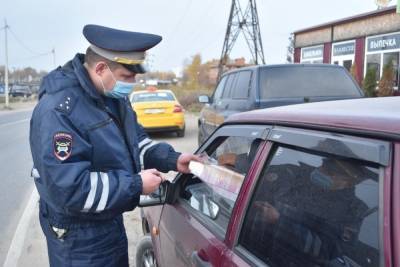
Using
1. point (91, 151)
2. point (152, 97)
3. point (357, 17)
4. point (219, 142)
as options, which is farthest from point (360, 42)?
point (91, 151)

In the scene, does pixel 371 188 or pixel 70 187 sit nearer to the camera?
pixel 371 188

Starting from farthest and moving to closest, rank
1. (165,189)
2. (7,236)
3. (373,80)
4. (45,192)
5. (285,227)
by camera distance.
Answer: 1. (373,80)
2. (7,236)
3. (165,189)
4. (45,192)
5. (285,227)

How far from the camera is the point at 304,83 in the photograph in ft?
22.3

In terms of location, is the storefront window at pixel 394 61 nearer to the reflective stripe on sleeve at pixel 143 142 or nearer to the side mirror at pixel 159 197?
the reflective stripe on sleeve at pixel 143 142

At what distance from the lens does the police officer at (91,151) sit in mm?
2184

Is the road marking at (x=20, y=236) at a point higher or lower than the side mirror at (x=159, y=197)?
lower

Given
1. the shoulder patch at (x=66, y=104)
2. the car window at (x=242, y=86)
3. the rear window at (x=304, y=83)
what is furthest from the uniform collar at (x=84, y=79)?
the car window at (x=242, y=86)

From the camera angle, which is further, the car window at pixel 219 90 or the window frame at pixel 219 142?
the car window at pixel 219 90

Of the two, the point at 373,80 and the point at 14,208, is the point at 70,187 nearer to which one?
the point at 14,208

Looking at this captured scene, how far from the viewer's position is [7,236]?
5.30 m

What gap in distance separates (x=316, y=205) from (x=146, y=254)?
2.00m

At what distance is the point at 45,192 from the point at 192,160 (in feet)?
2.74

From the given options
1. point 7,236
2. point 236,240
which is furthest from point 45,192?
point 7,236

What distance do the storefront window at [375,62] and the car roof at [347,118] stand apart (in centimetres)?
1777
